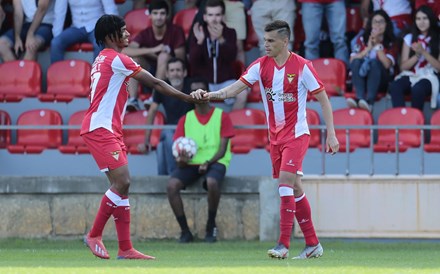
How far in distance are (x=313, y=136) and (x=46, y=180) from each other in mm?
3314

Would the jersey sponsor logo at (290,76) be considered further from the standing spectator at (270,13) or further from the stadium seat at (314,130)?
the standing spectator at (270,13)

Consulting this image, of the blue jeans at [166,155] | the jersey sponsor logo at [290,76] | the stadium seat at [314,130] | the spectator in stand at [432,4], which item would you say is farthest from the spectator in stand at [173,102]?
the jersey sponsor logo at [290,76]

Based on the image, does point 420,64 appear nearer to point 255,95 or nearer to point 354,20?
point 354,20

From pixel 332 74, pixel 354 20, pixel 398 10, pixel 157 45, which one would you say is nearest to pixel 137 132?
pixel 157 45

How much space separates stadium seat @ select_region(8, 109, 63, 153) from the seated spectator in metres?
3.76

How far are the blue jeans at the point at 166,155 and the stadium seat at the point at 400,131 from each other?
8.10 ft

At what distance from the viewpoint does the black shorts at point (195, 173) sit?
14000mm

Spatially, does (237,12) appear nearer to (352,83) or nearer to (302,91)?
(352,83)

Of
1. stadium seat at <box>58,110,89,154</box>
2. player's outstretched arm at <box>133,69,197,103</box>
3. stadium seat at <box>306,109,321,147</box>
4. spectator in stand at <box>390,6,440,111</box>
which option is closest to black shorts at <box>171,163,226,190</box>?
stadium seat at <box>306,109,321,147</box>

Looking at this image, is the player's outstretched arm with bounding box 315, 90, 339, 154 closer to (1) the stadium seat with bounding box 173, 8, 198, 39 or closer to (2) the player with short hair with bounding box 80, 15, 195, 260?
(2) the player with short hair with bounding box 80, 15, 195, 260

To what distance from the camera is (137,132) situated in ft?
51.9

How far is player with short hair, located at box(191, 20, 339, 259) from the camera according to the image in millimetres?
10805

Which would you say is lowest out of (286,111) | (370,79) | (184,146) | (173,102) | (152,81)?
(184,146)

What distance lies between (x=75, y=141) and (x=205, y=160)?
2361mm
